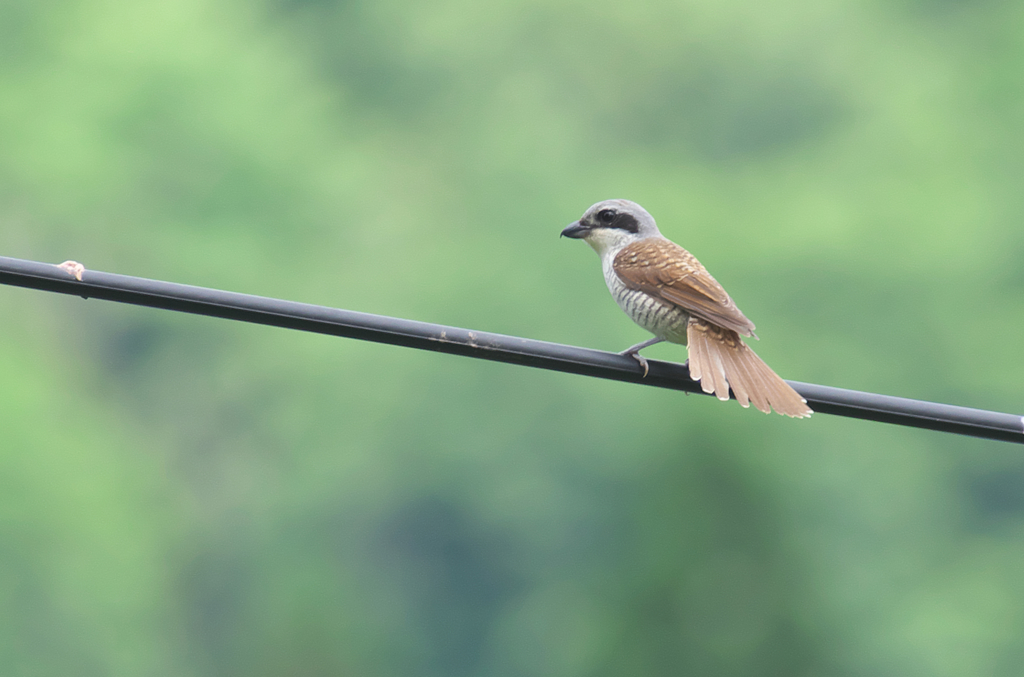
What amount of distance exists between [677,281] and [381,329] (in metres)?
2.29

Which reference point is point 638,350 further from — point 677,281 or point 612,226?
point 612,226

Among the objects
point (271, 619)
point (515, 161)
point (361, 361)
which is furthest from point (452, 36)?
point (271, 619)

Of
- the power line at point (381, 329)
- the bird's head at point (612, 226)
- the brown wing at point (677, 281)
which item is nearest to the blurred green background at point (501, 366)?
the bird's head at point (612, 226)

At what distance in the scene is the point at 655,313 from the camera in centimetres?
535

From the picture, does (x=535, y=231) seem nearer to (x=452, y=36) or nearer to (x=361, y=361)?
(x=361, y=361)

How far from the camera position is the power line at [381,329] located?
3.30 meters

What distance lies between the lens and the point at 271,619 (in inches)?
967

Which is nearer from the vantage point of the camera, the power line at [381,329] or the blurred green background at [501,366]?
the power line at [381,329]

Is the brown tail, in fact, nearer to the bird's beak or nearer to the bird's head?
the bird's head

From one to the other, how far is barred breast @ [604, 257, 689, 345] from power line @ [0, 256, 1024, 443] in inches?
70.7

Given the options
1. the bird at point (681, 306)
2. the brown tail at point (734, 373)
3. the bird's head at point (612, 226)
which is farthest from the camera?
the bird's head at point (612, 226)

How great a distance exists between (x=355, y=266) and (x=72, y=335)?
7.74 metres

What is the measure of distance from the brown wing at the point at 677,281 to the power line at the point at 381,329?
61.0 inches

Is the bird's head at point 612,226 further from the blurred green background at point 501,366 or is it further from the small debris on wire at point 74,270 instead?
the blurred green background at point 501,366
